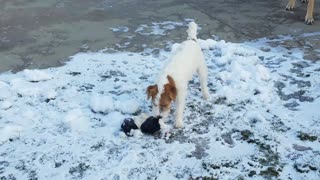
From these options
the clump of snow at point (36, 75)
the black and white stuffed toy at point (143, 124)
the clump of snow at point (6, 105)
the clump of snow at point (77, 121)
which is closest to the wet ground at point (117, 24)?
the clump of snow at point (36, 75)

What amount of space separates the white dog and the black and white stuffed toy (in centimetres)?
10

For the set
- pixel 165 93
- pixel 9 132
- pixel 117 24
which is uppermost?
pixel 165 93

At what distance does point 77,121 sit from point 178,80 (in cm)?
121

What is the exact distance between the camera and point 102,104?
16.8ft

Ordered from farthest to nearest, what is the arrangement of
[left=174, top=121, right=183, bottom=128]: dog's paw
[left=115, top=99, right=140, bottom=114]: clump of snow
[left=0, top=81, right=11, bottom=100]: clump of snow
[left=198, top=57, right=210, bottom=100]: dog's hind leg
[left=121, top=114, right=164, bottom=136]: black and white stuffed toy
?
1. [left=0, top=81, right=11, bottom=100]: clump of snow
2. [left=198, top=57, right=210, bottom=100]: dog's hind leg
3. [left=115, top=99, right=140, bottom=114]: clump of snow
4. [left=174, top=121, right=183, bottom=128]: dog's paw
5. [left=121, top=114, right=164, bottom=136]: black and white stuffed toy

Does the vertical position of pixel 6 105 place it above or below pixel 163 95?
below

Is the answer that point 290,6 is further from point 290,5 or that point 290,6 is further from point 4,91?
point 4,91

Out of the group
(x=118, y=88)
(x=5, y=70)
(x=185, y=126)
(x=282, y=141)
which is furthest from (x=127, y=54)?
(x=282, y=141)

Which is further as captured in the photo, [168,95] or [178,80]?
[178,80]

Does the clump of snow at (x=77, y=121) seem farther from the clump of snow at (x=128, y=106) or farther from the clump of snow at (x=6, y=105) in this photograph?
the clump of snow at (x=6, y=105)

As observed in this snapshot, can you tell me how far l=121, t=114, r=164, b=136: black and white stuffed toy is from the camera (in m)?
4.55

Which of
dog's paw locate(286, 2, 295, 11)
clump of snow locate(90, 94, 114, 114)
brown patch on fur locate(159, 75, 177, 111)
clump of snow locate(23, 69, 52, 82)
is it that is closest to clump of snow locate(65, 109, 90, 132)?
clump of snow locate(90, 94, 114, 114)

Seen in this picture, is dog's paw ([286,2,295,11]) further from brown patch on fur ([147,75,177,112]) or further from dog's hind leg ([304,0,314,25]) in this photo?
brown patch on fur ([147,75,177,112])

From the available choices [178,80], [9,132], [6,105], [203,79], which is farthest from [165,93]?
[6,105]
